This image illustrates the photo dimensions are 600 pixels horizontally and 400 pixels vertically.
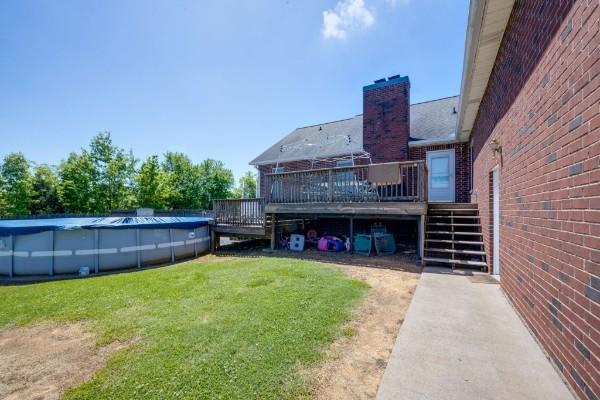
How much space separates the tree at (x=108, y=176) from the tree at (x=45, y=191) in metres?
7.95

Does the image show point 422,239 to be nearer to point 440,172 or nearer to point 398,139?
point 440,172

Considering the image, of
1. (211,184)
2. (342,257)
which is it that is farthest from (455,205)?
(211,184)

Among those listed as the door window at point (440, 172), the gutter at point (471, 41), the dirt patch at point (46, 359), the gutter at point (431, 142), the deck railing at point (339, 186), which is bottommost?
the dirt patch at point (46, 359)

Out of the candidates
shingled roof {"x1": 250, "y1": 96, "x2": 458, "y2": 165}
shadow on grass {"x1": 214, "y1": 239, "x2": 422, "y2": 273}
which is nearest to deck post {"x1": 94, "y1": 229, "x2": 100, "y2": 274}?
shadow on grass {"x1": 214, "y1": 239, "x2": 422, "y2": 273}

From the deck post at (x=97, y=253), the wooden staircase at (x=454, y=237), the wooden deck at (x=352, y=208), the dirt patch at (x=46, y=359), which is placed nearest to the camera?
the dirt patch at (x=46, y=359)

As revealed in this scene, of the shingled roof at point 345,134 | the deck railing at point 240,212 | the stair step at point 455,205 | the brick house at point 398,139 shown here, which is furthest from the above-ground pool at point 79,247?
the stair step at point 455,205

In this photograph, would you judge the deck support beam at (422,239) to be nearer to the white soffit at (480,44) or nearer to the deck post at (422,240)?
the deck post at (422,240)

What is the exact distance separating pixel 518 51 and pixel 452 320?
3.70m

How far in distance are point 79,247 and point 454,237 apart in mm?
10602

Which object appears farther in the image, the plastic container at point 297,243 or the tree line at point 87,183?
the tree line at point 87,183

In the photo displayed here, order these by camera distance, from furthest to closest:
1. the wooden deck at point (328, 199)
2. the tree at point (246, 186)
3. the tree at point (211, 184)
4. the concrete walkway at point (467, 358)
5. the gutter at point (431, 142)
Answer: 1. the tree at point (246, 186)
2. the tree at point (211, 184)
3. the gutter at point (431, 142)
4. the wooden deck at point (328, 199)
5. the concrete walkway at point (467, 358)

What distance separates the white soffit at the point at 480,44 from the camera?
3.64m

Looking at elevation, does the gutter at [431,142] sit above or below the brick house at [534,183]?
above

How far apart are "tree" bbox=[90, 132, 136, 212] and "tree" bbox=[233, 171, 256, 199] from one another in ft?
102
